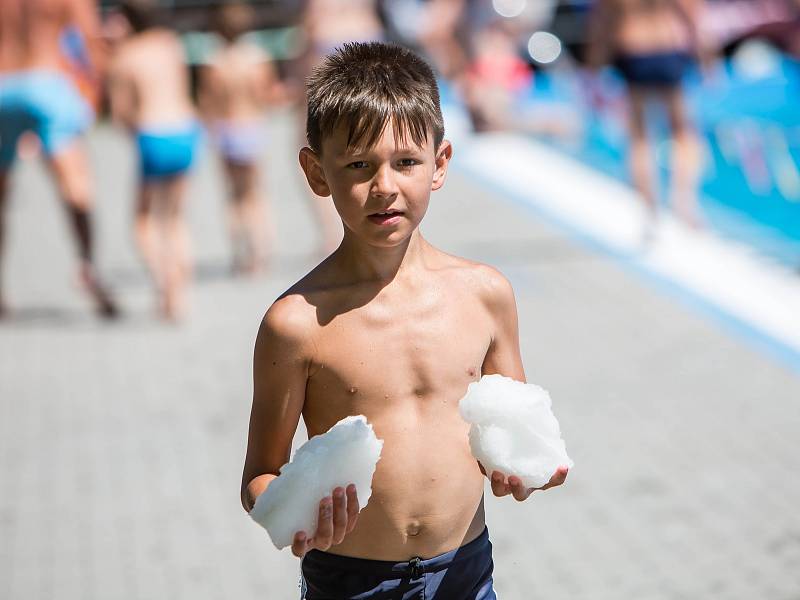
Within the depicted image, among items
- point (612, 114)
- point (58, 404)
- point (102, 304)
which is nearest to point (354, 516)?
point (58, 404)

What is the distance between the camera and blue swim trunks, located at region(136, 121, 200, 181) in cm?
792

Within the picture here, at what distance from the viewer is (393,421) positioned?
2.48 meters

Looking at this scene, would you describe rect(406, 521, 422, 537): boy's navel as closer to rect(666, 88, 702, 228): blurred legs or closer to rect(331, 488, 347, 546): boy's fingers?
rect(331, 488, 347, 546): boy's fingers

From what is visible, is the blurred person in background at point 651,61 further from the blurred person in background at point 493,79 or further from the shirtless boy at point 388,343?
the shirtless boy at point 388,343

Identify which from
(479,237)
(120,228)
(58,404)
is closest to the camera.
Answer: (58,404)

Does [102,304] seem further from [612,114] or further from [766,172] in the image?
[612,114]

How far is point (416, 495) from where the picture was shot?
252cm

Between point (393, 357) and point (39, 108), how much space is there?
19.9 ft

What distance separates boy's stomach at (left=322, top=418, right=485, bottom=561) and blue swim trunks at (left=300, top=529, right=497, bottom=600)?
19 millimetres

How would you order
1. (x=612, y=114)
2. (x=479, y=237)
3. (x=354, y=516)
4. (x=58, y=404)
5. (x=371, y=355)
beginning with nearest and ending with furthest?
(x=354, y=516) < (x=371, y=355) < (x=58, y=404) < (x=479, y=237) < (x=612, y=114)

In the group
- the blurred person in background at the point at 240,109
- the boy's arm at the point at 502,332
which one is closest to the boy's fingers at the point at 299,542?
the boy's arm at the point at 502,332

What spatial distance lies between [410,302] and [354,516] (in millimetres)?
Answer: 482

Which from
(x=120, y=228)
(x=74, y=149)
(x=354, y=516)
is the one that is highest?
(x=354, y=516)

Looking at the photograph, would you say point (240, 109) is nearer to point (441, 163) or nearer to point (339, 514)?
point (441, 163)
